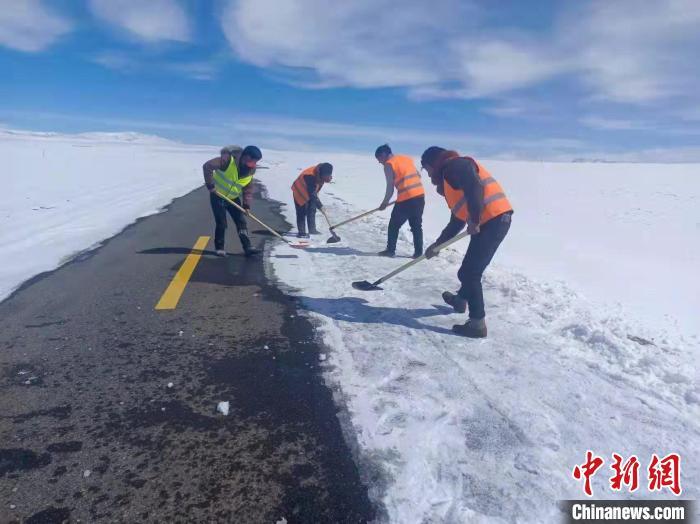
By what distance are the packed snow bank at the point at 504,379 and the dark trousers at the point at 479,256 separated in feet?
1.20

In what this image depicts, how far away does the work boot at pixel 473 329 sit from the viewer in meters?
4.10

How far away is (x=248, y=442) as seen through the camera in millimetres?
2562

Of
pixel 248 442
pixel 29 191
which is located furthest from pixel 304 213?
pixel 29 191

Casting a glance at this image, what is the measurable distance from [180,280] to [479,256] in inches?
149

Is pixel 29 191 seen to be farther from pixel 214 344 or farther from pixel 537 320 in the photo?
pixel 537 320

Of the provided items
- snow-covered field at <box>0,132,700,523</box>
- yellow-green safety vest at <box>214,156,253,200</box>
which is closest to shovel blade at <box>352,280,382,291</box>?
snow-covered field at <box>0,132,700,523</box>

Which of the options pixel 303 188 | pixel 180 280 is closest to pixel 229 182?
pixel 180 280

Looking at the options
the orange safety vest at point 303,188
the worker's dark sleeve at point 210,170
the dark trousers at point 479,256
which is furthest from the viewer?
the orange safety vest at point 303,188

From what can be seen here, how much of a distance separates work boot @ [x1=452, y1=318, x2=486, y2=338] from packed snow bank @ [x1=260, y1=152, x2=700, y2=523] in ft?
0.36

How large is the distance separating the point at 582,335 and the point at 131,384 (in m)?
3.83

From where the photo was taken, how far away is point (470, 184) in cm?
404

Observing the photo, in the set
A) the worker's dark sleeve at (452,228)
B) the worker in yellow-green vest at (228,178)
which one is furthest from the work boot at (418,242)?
the worker in yellow-green vest at (228,178)

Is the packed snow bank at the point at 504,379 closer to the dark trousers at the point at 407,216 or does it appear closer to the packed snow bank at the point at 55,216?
the dark trousers at the point at 407,216

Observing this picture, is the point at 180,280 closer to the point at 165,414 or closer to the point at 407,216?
the point at 165,414
